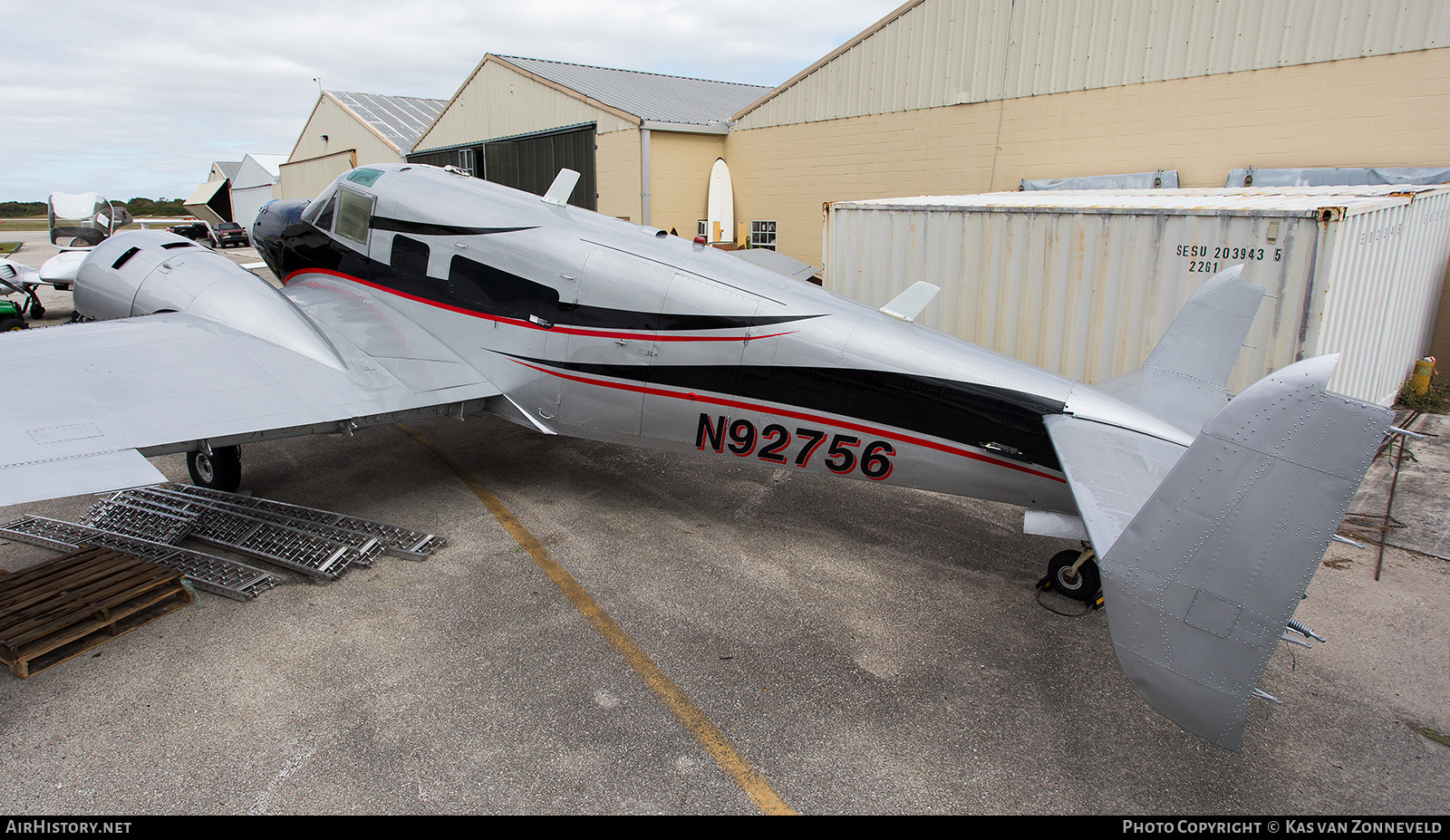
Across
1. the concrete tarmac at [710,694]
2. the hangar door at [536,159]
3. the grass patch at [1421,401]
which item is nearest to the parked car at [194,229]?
the hangar door at [536,159]

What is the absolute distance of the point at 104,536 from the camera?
6668 mm

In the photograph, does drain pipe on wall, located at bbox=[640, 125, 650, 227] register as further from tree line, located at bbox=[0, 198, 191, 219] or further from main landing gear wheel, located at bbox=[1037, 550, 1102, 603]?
A: tree line, located at bbox=[0, 198, 191, 219]

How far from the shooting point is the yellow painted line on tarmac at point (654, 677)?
13.2ft

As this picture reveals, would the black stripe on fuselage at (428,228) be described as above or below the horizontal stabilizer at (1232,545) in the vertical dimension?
above

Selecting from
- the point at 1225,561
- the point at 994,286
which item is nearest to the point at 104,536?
the point at 1225,561

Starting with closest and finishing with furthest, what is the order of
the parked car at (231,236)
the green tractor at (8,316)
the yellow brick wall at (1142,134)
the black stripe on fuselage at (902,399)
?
the black stripe on fuselage at (902,399)
the yellow brick wall at (1142,134)
the green tractor at (8,316)
the parked car at (231,236)

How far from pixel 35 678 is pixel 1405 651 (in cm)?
956

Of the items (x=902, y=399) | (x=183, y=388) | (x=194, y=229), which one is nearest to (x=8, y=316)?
(x=183, y=388)

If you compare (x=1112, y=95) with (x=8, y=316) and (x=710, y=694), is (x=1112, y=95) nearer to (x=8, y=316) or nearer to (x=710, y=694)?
(x=710, y=694)

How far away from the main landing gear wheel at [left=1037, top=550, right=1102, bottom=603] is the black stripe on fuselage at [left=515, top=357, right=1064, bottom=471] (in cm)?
100

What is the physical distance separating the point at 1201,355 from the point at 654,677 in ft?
15.2

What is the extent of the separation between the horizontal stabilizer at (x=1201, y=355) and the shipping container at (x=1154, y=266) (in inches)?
114

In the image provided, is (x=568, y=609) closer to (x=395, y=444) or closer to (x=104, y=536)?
(x=104, y=536)

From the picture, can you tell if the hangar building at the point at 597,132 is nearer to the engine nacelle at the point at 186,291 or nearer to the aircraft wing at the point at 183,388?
the engine nacelle at the point at 186,291
